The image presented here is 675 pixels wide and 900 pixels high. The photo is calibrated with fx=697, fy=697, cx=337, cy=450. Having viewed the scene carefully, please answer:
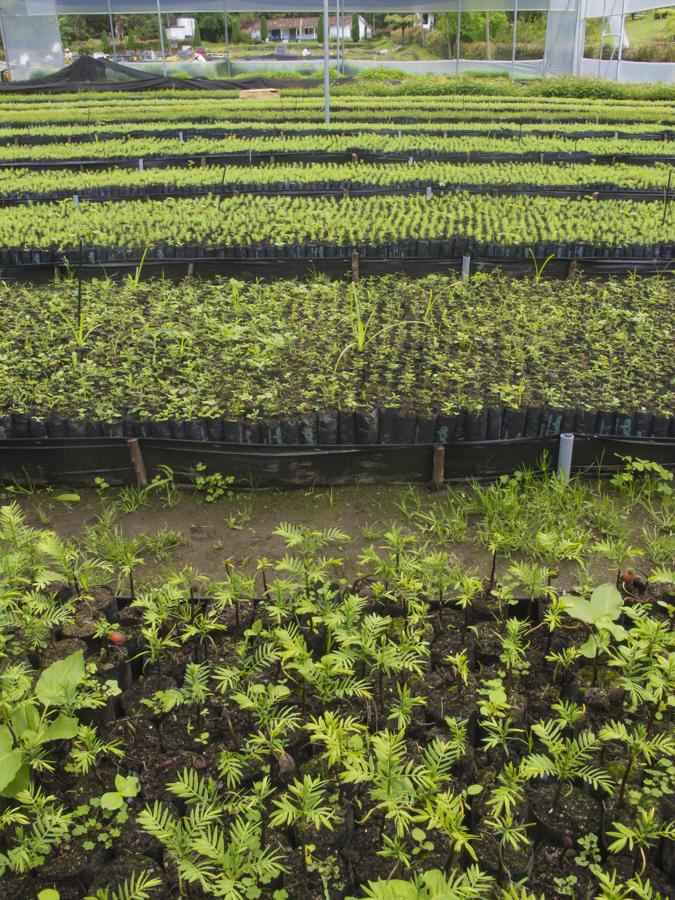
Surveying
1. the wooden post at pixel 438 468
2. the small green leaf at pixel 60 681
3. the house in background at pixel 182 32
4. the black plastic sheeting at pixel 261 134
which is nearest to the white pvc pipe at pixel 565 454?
the wooden post at pixel 438 468

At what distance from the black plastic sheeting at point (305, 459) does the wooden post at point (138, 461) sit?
0.04 meters

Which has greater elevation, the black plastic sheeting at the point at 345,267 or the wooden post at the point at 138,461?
the black plastic sheeting at the point at 345,267

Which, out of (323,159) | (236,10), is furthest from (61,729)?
(236,10)

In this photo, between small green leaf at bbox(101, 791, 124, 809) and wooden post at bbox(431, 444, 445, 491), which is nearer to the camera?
small green leaf at bbox(101, 791, 124, 809)

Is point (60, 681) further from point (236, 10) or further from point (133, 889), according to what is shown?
point (236, 10)

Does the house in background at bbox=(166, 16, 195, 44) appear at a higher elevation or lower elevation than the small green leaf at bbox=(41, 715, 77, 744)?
higher

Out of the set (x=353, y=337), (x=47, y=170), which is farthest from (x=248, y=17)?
(x=353, y=337)

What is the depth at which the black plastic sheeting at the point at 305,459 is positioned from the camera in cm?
424

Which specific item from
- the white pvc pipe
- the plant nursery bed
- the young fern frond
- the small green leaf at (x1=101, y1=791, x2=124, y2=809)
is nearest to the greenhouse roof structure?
the white pvc pipe

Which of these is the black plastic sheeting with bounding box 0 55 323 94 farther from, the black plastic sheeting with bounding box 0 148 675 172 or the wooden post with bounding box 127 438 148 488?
the wooden post with bounding box 127 438 148 488

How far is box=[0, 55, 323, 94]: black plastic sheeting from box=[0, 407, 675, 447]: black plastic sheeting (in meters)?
24.7

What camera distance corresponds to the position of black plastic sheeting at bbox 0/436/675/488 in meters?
4.24

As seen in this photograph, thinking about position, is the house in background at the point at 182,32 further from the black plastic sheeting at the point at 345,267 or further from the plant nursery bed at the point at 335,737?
the plant nursery bed at the point at 335,737

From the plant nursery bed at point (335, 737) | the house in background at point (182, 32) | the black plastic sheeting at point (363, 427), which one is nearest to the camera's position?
the plant nursery bed at point (335, 737)
